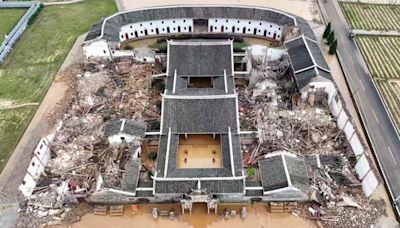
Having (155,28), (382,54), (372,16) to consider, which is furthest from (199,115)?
(372,16)

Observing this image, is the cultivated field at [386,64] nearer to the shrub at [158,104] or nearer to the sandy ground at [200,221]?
the sandy ground at [200,221]

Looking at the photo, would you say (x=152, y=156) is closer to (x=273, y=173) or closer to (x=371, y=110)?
(x=273, y=173)

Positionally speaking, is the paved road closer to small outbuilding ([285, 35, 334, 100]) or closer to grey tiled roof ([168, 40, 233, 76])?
small outbuilding ([285, 35, 334, 100])

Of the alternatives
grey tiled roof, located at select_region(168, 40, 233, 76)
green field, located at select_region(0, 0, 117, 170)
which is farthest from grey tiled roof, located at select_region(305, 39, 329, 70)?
green field, located at select_region(0, 0, 117, 170)

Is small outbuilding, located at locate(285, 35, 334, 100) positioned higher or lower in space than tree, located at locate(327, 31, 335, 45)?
lower

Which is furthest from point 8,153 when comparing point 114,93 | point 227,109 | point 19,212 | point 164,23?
point 164,23

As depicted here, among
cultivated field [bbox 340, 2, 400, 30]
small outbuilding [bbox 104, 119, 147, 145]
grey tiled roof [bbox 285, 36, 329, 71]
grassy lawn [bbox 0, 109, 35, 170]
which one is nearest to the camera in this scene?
small outbuilding [bbox 104, 119, 147, 145]
